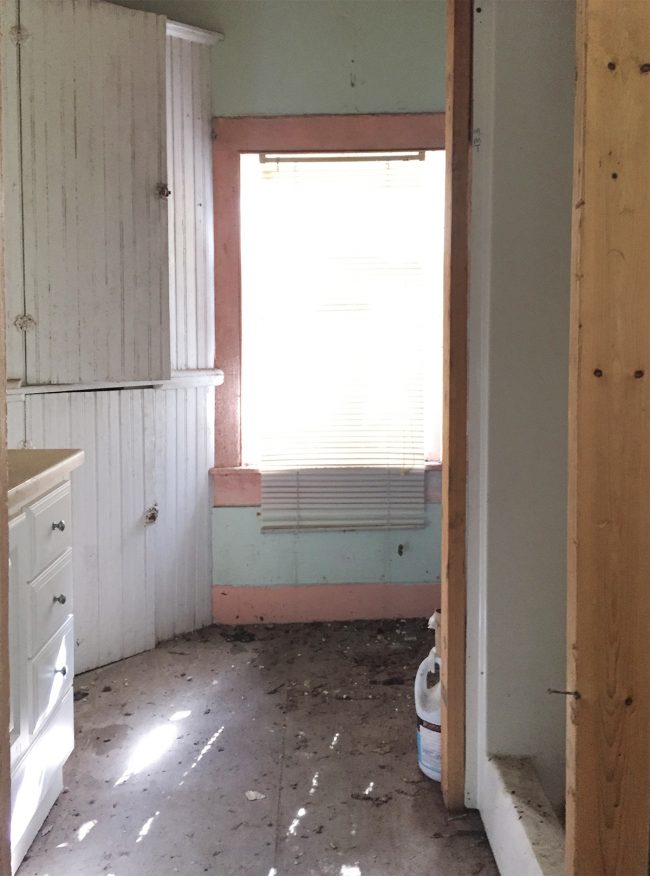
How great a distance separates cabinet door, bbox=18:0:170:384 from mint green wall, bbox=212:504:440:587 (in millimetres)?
890

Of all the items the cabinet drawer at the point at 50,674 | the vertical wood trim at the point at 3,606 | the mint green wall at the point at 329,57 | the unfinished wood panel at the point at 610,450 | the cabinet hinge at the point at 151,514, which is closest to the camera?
the vertical wood trim at the point at 3,606

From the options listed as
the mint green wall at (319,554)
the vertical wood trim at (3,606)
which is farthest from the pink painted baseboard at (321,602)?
the vertical wood trim at (3,606)

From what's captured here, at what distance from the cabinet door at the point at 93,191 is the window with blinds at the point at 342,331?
22.4 inches

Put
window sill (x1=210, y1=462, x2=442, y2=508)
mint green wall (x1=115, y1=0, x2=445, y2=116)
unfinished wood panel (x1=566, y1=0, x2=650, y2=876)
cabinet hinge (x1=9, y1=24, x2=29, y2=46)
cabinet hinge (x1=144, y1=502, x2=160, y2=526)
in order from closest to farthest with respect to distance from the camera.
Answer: unfinished wood panel (x1=566, y1=0, x2=650, y2=876)
cabinet hinge (x1=9, y1=24, x2=29, y2=46)
cabinet hinge (x1=144, y1=502, x2=160, y2=526)
mint green wall (x1=115, y1=0, x2=445, y2=116)
window sill (x1=210, y1=462, x2=442, y2=508)

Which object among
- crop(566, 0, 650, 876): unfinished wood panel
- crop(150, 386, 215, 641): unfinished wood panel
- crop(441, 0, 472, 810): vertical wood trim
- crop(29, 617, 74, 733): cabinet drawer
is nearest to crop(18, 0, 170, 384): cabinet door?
crop(150, 386, 215, 641): unfinished wood panel

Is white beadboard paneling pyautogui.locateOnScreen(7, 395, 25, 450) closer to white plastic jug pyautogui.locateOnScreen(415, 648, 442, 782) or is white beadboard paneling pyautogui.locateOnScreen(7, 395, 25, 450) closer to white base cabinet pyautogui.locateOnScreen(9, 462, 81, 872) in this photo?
white base cabinet pyautogui.locateOnScreen(9, 462, 81, 872)

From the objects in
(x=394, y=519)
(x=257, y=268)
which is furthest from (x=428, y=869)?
(x=257, y=268)

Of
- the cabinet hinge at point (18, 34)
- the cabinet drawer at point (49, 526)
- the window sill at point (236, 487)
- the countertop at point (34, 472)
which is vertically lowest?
the window sill at point (236, 487)

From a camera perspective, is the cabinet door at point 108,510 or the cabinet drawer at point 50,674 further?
the cabinet door at point 108,510

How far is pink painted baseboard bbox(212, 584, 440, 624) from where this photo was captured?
12.3ft

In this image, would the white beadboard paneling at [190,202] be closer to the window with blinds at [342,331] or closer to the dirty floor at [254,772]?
the window with blinds at [342,331]

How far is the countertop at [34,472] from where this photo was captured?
1812mm

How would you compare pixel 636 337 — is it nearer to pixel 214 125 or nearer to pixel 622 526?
pixel 622 526

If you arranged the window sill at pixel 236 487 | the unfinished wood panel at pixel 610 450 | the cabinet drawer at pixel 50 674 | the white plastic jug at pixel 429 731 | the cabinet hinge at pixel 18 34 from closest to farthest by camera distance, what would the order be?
the unfinished wood panel at pixel 610 450, the cabinet drawer at pixel 50 674, the white plastic jug at pixel 429 731, the cabinet hinge at pixel 18 34, the window sill at pixel 236 487
